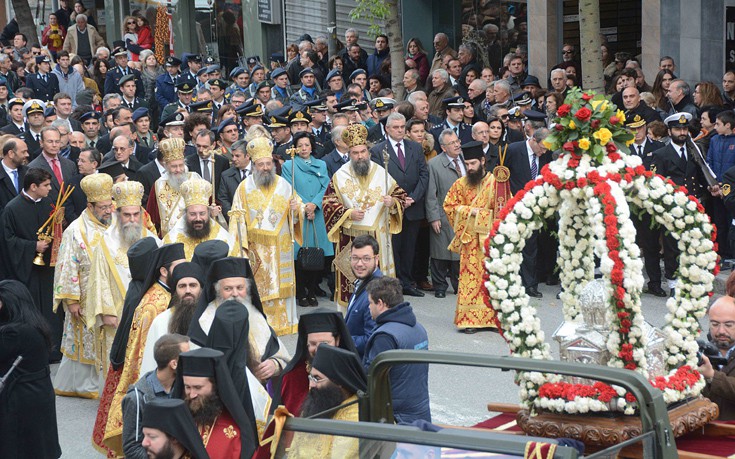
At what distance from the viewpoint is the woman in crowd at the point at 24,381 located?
8078 mm

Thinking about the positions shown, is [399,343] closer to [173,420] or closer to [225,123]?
[173,420]

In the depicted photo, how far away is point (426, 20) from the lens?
25.7 meters

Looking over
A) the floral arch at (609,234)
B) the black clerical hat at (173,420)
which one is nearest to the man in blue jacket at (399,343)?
the floral arch at (609,234)

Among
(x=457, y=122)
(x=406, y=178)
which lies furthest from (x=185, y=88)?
(x=406, y=178)

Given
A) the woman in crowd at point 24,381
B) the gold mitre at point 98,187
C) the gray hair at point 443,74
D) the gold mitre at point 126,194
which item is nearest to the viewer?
the woman in crowd at point 24,381

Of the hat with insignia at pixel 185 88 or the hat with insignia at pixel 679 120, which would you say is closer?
the hat with insignia at pixel 679 120

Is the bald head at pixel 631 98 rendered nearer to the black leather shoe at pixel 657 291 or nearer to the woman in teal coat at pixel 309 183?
the black leather shoe at pixel 657 291

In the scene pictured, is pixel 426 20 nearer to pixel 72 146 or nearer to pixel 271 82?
pixel 271 82

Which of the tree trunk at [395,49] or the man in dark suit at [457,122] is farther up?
the tree trunk at [395,49]

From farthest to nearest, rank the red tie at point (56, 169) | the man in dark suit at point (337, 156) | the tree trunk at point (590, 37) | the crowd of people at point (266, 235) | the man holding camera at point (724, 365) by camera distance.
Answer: the tree trunk at point (590, 37), the man in dark suit at point (337, 156), the red tie at point (56, 169), the crowd of people at point (266, 235), the man holding camera at point (724, 365)

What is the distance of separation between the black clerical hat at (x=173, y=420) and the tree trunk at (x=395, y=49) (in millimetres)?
15015

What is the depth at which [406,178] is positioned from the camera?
14.0 meters

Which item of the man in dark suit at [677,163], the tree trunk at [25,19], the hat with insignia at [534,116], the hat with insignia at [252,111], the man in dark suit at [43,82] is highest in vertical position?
the tree trunk at [25,19]

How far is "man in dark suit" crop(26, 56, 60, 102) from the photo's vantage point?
2262cm
